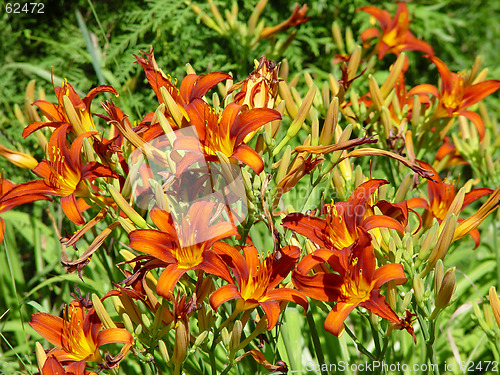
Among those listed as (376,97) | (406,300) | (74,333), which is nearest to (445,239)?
(406,300)

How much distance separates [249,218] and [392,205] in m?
0.36

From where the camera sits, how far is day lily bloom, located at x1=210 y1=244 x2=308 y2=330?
1.12 m

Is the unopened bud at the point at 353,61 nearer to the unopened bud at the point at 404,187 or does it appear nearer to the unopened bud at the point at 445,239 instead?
the unopened bud at the point at 404,187

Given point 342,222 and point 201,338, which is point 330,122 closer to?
point 342,222

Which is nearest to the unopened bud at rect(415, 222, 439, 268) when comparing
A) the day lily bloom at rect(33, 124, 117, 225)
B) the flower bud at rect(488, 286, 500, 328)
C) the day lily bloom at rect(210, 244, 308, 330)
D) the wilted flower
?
the flower bud at rect(488, 286, 500, 328)

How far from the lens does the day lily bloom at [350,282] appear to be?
1.12 meters

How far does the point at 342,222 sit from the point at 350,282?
0.49ft

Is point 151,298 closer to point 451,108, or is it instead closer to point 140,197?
point 140,197

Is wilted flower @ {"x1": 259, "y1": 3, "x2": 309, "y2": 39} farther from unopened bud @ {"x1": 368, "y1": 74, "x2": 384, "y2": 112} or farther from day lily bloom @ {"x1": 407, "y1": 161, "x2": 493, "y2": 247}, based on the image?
day lily bloom @ {"x1": 407, "y1": 161, "x2": 493, "y2": 247}

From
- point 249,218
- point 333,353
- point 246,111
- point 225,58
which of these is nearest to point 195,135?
point 246,111

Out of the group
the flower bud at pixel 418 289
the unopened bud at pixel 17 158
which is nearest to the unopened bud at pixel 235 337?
the flower bud at pixel 418 289

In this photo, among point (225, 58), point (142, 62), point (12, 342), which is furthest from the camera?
point (225, 58)

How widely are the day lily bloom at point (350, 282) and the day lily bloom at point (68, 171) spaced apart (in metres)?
0.55

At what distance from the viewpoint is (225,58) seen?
245 centimetres
